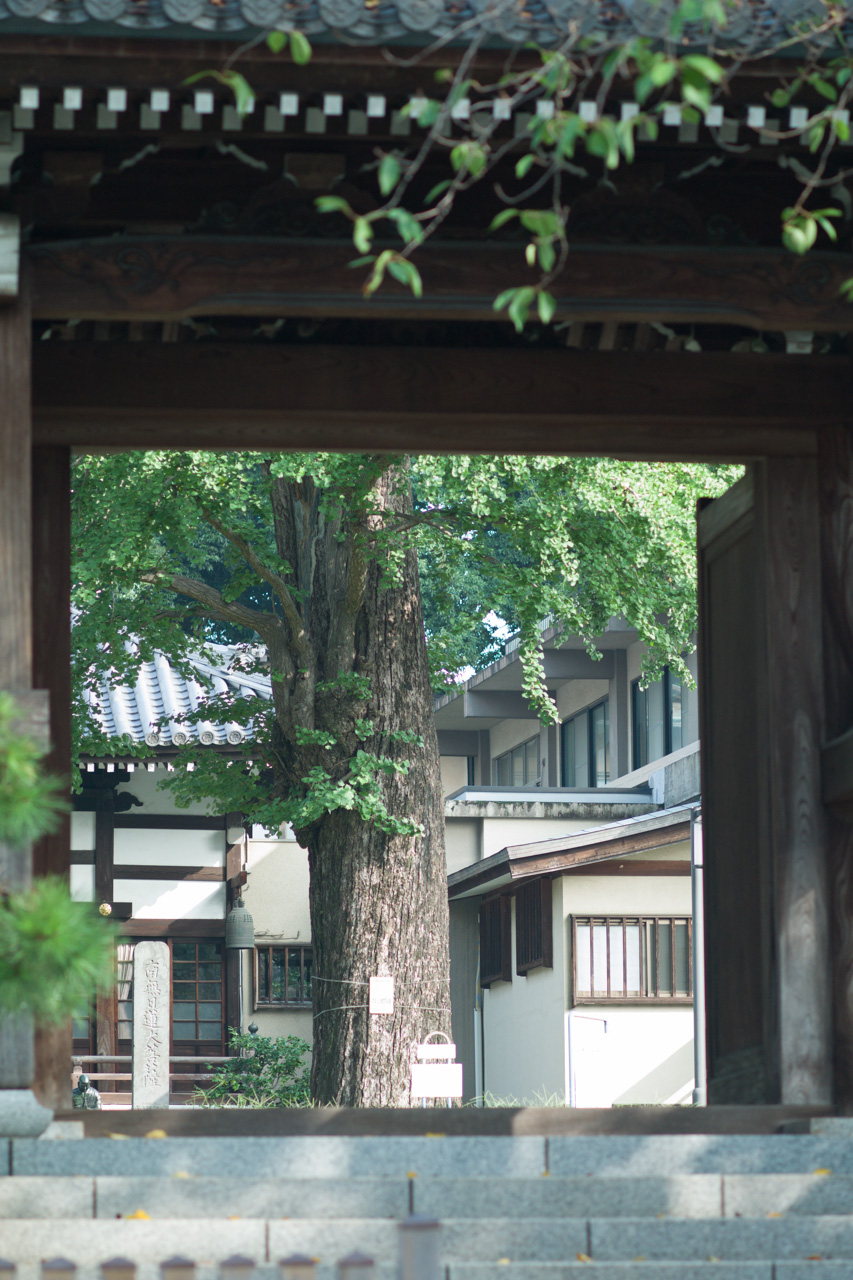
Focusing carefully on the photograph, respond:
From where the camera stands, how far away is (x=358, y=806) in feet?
45.6

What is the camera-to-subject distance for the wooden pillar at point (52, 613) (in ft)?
22.7

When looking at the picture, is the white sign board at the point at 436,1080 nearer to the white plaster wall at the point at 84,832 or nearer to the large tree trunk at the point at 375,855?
the large tree trunk at the point at 375,855

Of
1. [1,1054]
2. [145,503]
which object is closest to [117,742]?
[145,503]

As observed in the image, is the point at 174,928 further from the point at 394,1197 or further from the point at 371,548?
the point at 394,1197

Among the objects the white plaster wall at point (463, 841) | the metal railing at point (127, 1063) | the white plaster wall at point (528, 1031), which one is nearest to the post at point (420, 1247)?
the metal railing at point (127, 1063)

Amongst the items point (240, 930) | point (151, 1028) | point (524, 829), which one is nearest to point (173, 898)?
point (240, 930)

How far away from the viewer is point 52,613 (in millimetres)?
7020

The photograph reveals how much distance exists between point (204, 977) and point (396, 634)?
314 inches

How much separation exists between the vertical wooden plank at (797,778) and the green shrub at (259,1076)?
36.3 ft

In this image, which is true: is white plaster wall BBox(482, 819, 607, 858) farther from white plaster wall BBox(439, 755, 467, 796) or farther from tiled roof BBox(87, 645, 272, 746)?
white plaster wall BBox(439, 755, 467, 796)

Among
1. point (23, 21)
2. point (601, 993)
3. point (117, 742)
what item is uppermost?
point (23, 21)

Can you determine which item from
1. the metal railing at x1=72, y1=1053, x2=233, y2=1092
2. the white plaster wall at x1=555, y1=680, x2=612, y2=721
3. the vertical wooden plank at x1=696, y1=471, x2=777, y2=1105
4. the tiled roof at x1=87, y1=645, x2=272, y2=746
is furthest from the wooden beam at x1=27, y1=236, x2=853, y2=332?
the white plaster wall at x1=555, y1=680, x2=612, y2=721

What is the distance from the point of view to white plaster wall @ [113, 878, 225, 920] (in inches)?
789

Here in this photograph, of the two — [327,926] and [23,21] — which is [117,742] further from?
[23,21]
